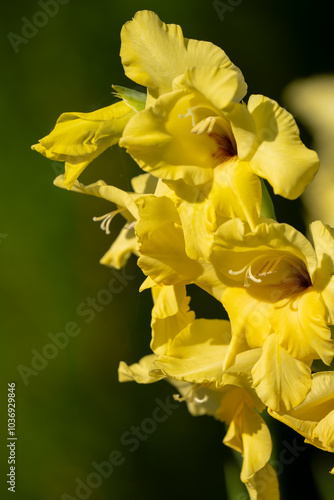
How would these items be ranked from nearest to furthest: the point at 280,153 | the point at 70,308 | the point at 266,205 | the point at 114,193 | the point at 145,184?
1. the point at 280,153
2. the point at 266,205
3. the point at 114,193
4. the point at 145,184
5. the point at 70,308

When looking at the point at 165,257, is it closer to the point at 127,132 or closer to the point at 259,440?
the point at 127,132

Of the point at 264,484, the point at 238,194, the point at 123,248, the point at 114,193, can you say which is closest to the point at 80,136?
the point at 114,193

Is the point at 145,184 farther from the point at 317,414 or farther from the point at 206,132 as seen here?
the point at 317,414

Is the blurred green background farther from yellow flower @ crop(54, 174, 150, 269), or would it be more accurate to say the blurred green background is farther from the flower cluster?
the flower cluster

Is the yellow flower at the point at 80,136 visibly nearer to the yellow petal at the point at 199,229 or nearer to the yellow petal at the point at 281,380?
the yellow petal at the point at 199,229

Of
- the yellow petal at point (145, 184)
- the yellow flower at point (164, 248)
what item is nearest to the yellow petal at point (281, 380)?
the yellow flower at point (164, 248)

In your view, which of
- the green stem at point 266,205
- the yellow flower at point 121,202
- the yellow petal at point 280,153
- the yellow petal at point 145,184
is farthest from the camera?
the yellow petal at point 145,184

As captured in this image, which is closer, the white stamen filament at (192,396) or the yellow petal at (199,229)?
the yellow petal at (199,229)
